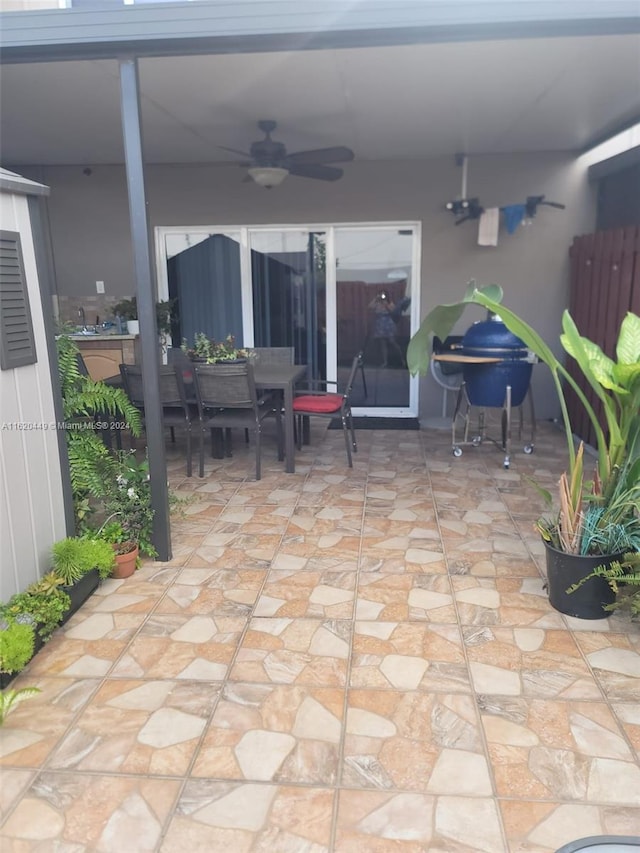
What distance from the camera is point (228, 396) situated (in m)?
4.34

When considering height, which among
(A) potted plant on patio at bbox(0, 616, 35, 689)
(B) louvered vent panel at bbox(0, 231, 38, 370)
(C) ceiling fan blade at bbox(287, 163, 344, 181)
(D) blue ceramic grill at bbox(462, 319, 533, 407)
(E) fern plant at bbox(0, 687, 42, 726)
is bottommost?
(E) fern plant at bbox(0, 687, 42, 726)

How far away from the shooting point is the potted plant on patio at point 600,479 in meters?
2.40

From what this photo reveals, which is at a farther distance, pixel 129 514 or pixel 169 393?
pixel 169 393

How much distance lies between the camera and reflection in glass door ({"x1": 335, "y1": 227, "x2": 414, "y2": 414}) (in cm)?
620

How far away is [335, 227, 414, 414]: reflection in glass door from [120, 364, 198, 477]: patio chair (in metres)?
2.42

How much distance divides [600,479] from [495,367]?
2141 millimetres

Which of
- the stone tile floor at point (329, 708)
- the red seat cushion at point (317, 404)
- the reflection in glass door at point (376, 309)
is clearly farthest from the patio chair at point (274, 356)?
the stone tile floor at point (329, 708)

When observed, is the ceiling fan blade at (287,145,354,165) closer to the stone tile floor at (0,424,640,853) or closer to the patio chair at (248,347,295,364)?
the patio chair at (248,347,295,364)

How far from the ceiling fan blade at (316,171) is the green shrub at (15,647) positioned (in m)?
3.71

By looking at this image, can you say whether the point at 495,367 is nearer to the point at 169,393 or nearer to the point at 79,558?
the point at 169,393

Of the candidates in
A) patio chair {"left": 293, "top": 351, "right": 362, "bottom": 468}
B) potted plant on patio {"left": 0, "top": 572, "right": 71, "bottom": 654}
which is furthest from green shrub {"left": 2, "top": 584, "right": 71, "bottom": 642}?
patio chair {"left": 293, "top": 351, "right": 362, "bottom": 468}

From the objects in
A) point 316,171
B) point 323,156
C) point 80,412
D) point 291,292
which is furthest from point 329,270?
point 80,412

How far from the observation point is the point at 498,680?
212 centimetres

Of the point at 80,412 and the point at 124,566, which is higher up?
the point at 80,412
